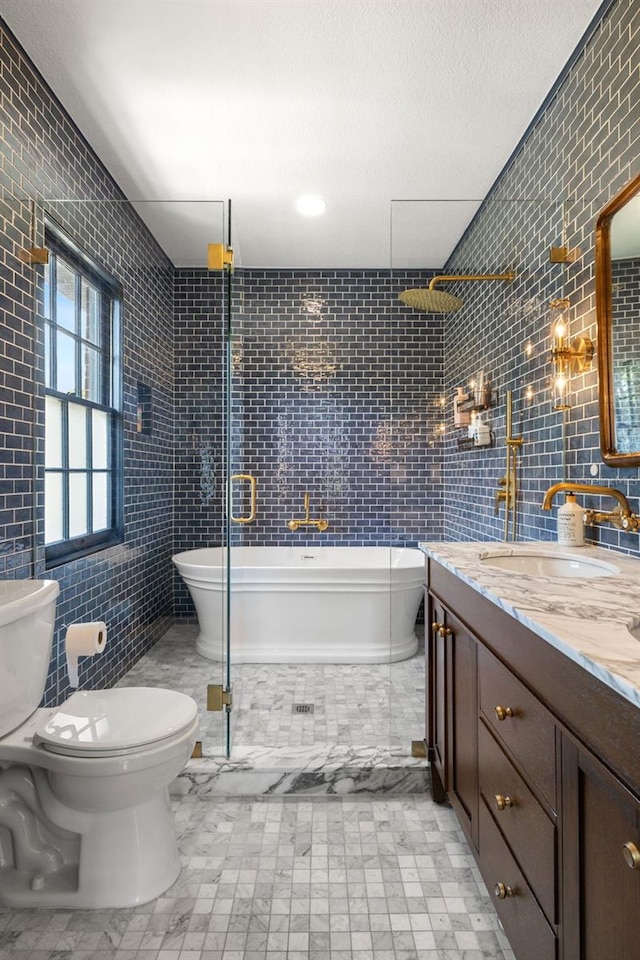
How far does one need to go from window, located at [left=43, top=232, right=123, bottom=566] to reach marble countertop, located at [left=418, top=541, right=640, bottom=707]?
5.08ft

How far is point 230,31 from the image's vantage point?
2.02 m

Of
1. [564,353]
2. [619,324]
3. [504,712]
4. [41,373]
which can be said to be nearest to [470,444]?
[564,353]

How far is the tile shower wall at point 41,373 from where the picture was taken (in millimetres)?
2055

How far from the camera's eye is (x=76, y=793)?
5.06 ft

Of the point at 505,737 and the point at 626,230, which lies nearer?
the point at 505,737

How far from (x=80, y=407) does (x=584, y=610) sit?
84.1 inches

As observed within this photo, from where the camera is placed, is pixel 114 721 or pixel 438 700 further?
pixel 438 700

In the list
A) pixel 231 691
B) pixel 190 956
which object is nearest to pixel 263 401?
pixel 231 691

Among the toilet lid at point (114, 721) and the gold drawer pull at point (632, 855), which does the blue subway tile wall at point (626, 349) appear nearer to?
the gold drawer pull at point (632, 855)

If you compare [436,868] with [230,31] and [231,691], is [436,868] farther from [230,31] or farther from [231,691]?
[230,31]

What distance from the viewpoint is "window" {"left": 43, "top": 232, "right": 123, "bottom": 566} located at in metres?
2.29

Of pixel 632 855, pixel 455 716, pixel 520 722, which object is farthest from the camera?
pixel 455 716

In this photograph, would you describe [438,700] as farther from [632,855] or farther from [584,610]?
[632,855]

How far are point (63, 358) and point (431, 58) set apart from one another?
1917 mm
